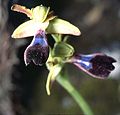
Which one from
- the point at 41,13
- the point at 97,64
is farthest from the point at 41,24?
the point at 97,64

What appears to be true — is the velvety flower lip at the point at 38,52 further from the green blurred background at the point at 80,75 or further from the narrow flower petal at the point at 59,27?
the green blurred background at the point at 80,75

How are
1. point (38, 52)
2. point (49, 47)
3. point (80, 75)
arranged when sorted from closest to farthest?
point (38, 52) → point (49, 47) → point (80, 75)

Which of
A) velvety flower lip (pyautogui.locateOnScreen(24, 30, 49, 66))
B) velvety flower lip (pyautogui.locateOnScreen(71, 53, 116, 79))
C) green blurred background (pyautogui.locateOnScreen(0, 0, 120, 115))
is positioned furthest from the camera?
green blurred background (pyautogui.locateOnScreen(0, 0, 120, 115))

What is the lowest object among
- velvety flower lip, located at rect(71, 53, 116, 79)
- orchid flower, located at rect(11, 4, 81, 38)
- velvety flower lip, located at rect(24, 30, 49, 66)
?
velvety flower lip, located at rect(71, 53, 116, 79)

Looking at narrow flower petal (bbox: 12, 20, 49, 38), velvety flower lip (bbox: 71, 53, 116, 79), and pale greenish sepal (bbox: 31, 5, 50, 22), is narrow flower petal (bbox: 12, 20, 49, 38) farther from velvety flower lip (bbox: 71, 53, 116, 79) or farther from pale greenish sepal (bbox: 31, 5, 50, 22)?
velvety flower lip (bbox: 71, 53, 116, 79)

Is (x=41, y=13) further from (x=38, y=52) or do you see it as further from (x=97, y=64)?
(x=97, y=64)

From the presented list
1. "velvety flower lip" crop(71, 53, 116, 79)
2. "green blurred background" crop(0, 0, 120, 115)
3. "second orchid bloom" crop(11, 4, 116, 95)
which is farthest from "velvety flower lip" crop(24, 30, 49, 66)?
"green blurred background" crop(0, 0, 120, 115)
